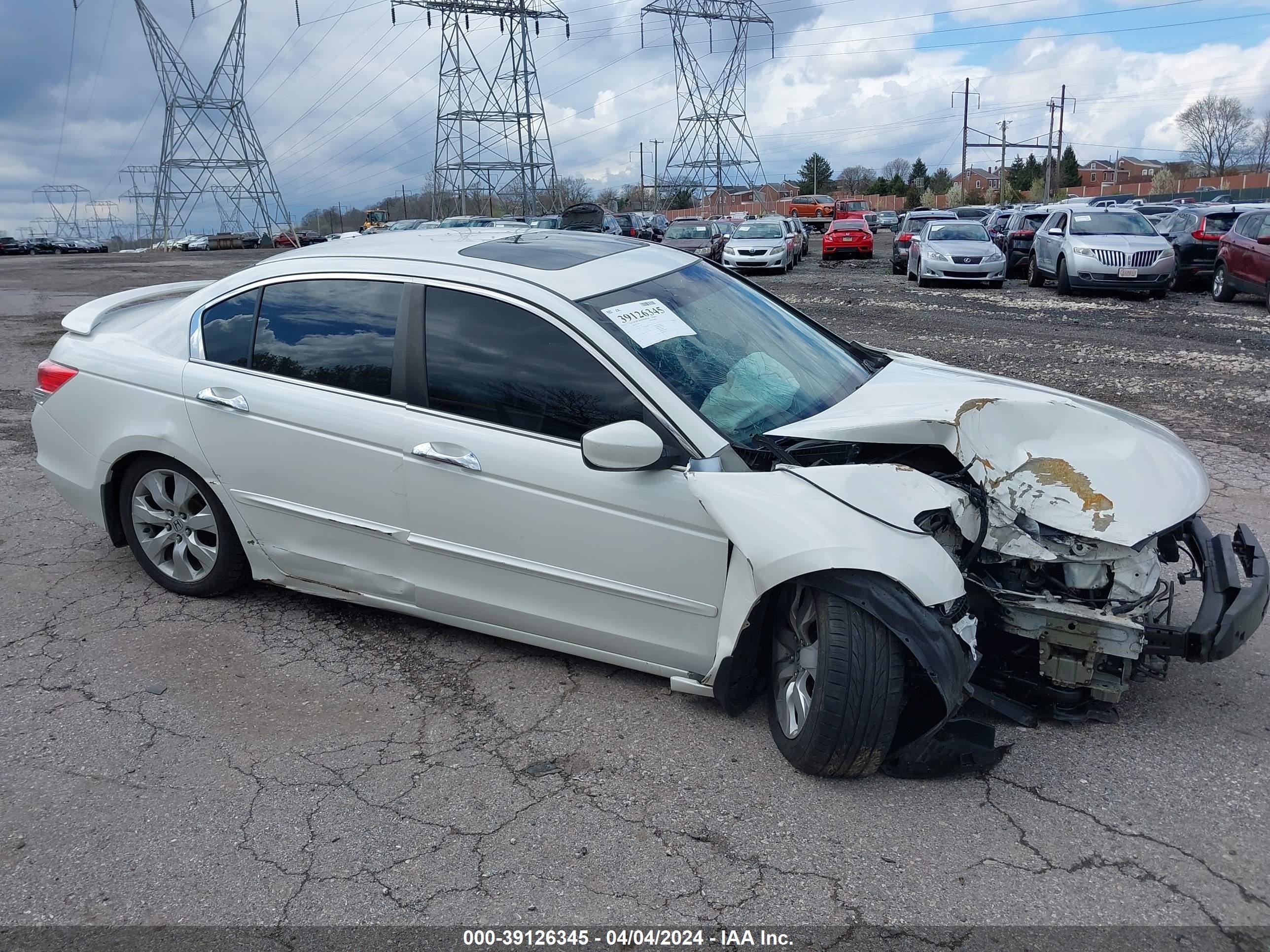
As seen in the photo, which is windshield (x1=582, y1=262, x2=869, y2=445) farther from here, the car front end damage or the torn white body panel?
the torn white body panel

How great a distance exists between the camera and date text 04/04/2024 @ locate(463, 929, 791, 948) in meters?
2.55

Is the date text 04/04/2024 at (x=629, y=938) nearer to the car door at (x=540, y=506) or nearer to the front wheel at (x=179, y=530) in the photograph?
the car door at (x=540, y=506)

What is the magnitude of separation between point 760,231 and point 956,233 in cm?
702

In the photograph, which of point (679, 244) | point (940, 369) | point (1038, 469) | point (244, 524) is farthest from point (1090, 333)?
point (679, 244)

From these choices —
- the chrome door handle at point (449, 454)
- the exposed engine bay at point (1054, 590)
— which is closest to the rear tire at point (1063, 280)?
the exposed engine bay at point (1054, 590)

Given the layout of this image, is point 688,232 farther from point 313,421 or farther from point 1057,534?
point 1057,534

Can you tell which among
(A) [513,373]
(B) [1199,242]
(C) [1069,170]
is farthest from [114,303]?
(C) [1069,170]

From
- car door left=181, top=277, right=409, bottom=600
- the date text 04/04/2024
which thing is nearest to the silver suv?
car door left=181, top=277, right=409, bottom=600

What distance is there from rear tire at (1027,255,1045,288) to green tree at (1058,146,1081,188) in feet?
250

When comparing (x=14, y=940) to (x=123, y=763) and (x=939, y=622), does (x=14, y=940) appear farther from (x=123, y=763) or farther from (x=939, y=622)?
(x=939, y=622)

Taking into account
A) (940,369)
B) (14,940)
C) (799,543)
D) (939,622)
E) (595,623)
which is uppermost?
(940,369)

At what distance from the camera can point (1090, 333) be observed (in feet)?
42.8

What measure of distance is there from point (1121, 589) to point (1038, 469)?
1.47ft

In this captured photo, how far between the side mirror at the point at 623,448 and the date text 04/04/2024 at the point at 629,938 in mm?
1384
